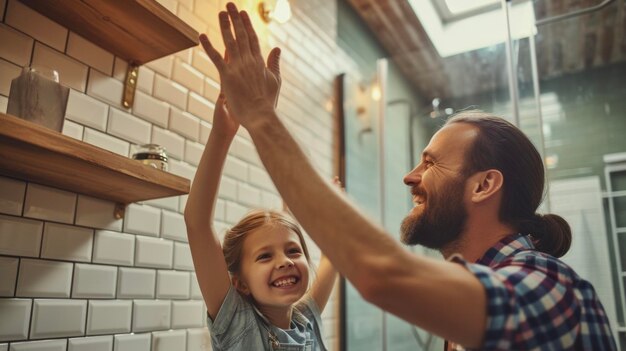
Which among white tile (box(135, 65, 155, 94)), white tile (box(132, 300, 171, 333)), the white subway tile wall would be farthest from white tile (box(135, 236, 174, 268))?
white tile (box(135, 65, 155, 94))

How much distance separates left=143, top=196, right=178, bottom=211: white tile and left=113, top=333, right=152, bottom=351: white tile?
36 centimetres

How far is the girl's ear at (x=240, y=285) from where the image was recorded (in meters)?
1.32

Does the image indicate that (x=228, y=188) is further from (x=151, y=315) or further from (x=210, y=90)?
(x=151, y=315)

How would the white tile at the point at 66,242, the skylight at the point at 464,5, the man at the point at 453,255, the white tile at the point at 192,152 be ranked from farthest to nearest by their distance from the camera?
the skylight at the point at 464,5, the white tile at the point at 192,152, the white tile at the point at 66,242, the man at the point at 453,255

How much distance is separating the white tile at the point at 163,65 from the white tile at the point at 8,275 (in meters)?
0.67

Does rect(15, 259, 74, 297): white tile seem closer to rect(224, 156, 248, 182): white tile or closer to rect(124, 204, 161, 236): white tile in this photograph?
rect(124, 204, 161, 236): white tile

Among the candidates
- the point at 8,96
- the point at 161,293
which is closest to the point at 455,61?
the point at 161,293

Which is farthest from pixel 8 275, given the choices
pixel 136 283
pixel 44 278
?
pixel 136 283

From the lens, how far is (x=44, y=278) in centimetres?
114

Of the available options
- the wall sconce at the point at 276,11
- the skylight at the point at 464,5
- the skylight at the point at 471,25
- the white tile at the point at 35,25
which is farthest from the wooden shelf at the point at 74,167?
the skylight at the point at 464,5

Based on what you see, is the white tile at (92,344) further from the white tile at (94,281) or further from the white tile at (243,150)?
the white tile at (243,150)

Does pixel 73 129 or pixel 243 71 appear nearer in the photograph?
pixel 243 71

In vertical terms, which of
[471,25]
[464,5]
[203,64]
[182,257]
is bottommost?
[182,257]

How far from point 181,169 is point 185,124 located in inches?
6.0
